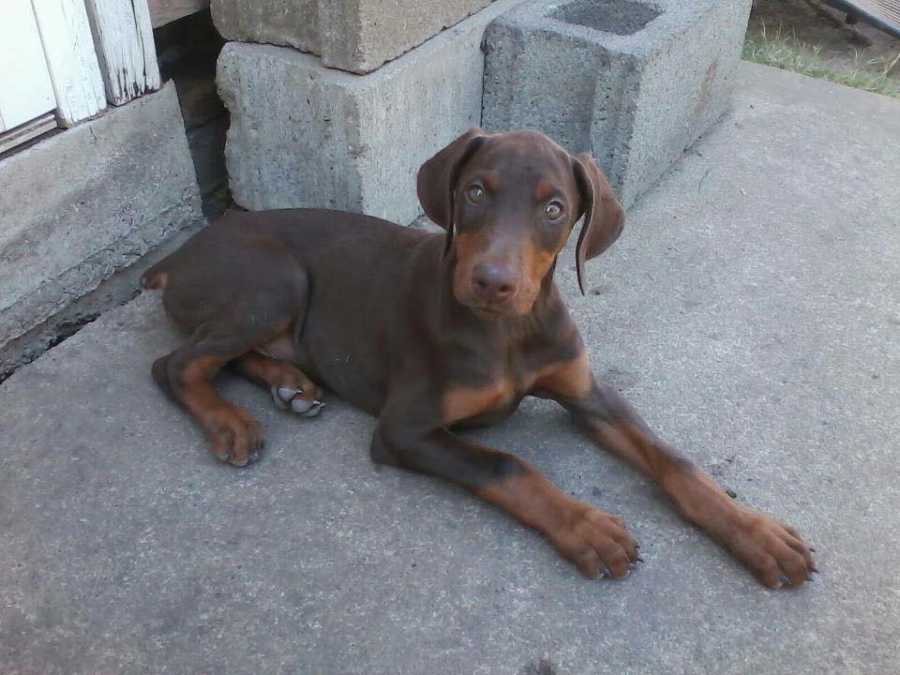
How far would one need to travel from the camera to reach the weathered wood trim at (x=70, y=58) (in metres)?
3.11

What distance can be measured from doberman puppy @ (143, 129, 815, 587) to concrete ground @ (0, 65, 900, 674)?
3.6 inches

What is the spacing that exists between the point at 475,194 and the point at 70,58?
1715 millimetres

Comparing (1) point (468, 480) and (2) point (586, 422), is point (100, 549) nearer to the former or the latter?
(1) point (468, 480)

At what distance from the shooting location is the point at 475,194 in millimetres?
2412

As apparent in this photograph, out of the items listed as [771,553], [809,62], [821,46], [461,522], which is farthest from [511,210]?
[821,46]

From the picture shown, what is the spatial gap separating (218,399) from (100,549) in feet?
2.01

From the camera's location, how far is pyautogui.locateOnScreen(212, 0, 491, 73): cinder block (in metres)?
3.31

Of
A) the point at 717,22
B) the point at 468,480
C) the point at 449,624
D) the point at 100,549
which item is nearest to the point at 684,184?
the point at 717,22

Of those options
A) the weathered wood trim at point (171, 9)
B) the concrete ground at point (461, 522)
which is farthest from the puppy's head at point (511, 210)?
the weathered wood trim at point (171, 9)

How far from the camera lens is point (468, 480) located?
8.39 ft

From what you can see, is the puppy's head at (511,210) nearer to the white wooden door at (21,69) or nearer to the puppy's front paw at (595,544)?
the puppy's front paw at (595,544)

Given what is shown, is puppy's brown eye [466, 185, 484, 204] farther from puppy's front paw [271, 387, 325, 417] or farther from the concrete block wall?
the concrete block wall

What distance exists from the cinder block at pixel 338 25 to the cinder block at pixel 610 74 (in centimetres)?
56

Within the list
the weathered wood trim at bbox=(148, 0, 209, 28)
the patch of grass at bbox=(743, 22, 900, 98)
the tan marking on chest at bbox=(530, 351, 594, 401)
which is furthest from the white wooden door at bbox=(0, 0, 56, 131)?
the patch of grass at bbox=(743, 22, 900, 98)
